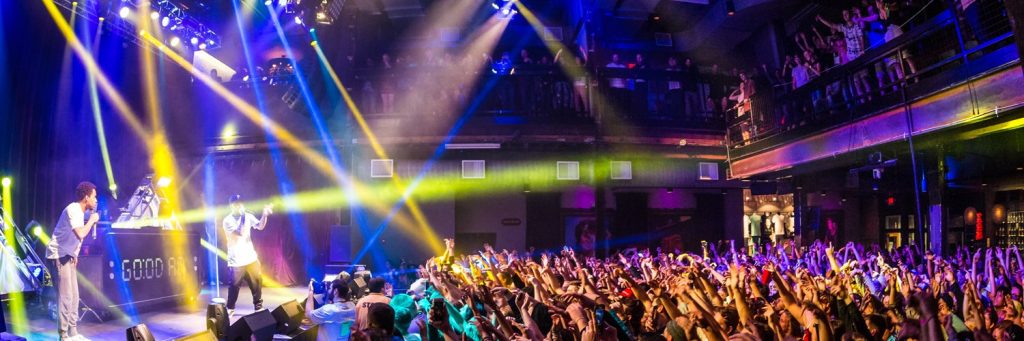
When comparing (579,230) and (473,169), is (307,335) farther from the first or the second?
(579,230)

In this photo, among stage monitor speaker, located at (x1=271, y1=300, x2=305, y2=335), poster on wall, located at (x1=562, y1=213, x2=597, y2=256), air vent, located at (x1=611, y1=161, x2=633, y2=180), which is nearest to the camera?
stage monitor speaker, located at (x1=271, y1=300, x2=305, y2=335)

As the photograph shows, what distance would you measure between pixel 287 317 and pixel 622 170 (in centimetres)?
981

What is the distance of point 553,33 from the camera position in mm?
16469

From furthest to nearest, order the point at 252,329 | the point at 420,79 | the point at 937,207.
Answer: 1. the point at 420,79
2. the point at 937,207
3. the point at 252,329

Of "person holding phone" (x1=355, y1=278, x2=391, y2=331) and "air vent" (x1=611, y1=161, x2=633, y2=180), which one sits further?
"air vent" (x1=611, y1=161, x2=633, y2=180)

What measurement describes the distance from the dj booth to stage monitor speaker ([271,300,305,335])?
3.60 meters

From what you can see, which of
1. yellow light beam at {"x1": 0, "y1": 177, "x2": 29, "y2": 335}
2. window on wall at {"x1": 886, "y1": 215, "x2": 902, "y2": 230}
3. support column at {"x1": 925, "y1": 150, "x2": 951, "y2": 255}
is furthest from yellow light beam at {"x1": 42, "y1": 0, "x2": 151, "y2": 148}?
window on wall at {"x1": 886, "y1": 215, "x2": 902, "y2": 230}

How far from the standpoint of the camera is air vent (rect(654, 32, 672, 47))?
1648 cm

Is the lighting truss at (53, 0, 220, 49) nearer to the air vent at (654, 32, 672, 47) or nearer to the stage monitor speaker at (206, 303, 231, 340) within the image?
the stage monitor speaker at (206, 303, 231, 340)

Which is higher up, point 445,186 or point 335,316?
point 445,186

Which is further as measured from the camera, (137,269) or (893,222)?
(893,222)

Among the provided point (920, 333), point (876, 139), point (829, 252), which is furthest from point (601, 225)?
point (920, 333)

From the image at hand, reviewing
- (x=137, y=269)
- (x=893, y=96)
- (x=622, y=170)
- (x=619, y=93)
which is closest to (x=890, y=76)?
(x=893, y=96)

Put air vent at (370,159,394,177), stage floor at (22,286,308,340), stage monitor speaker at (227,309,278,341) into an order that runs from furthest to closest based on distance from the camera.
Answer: air vent at (370,159,394,177) → stage floor at (22,286,308,340) → stage monitor speaker at (227,309,278,341)
